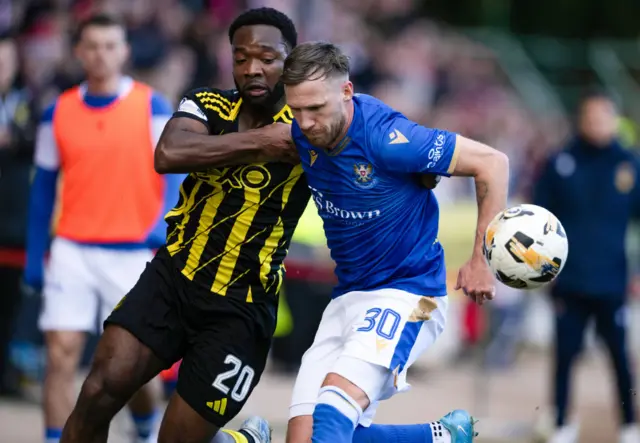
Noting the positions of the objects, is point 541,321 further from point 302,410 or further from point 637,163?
point 302,410

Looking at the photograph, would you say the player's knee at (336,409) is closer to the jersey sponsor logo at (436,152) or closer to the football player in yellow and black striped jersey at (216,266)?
the football player in yellow and black striped jersey at (216,266)

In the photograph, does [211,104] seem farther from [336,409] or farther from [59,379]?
[59,379]

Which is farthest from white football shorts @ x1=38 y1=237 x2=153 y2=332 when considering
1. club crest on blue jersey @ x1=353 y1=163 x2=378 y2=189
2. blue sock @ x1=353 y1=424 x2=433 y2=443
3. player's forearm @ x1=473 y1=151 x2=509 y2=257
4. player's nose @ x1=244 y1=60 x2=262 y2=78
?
player's forearm @ x1=473 y1=151 x2=509 y2=257

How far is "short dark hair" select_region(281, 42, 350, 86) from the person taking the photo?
499cm

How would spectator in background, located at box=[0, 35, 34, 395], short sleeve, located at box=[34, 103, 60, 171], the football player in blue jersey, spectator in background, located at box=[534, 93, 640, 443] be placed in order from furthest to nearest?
spectator in background, located at box=[0, 35, 34, 395]
spectator in background, located at box=[534, 93, 640, 443]
short sleeve, located at box=[34, 103, 60, 171]
the football player in blue jersey

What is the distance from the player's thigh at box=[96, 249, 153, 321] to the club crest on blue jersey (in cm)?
225

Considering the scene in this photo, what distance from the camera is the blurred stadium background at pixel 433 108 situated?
10148mm

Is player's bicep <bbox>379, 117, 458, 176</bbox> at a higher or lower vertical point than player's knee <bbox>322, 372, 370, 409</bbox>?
higher

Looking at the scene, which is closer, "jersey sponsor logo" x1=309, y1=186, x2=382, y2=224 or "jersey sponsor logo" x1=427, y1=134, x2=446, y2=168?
"jersey sponsor logo" x1=427, y1=134, x2=446, y2=168

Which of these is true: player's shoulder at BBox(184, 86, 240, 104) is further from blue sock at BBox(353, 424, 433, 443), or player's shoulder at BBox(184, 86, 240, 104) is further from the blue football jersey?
blue sock at BBox(353, 424, 433, 443)

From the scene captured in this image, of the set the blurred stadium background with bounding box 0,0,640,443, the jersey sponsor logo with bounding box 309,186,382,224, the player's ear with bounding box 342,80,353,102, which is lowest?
the blurred stadium background with bounding box 0,0,640,443

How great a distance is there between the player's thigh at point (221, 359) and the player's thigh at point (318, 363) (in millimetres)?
230

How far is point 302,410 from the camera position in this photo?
5.48 metres

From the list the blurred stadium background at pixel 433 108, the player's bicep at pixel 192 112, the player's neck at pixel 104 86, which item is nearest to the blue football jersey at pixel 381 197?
the player's bicep at pixel 192 112
